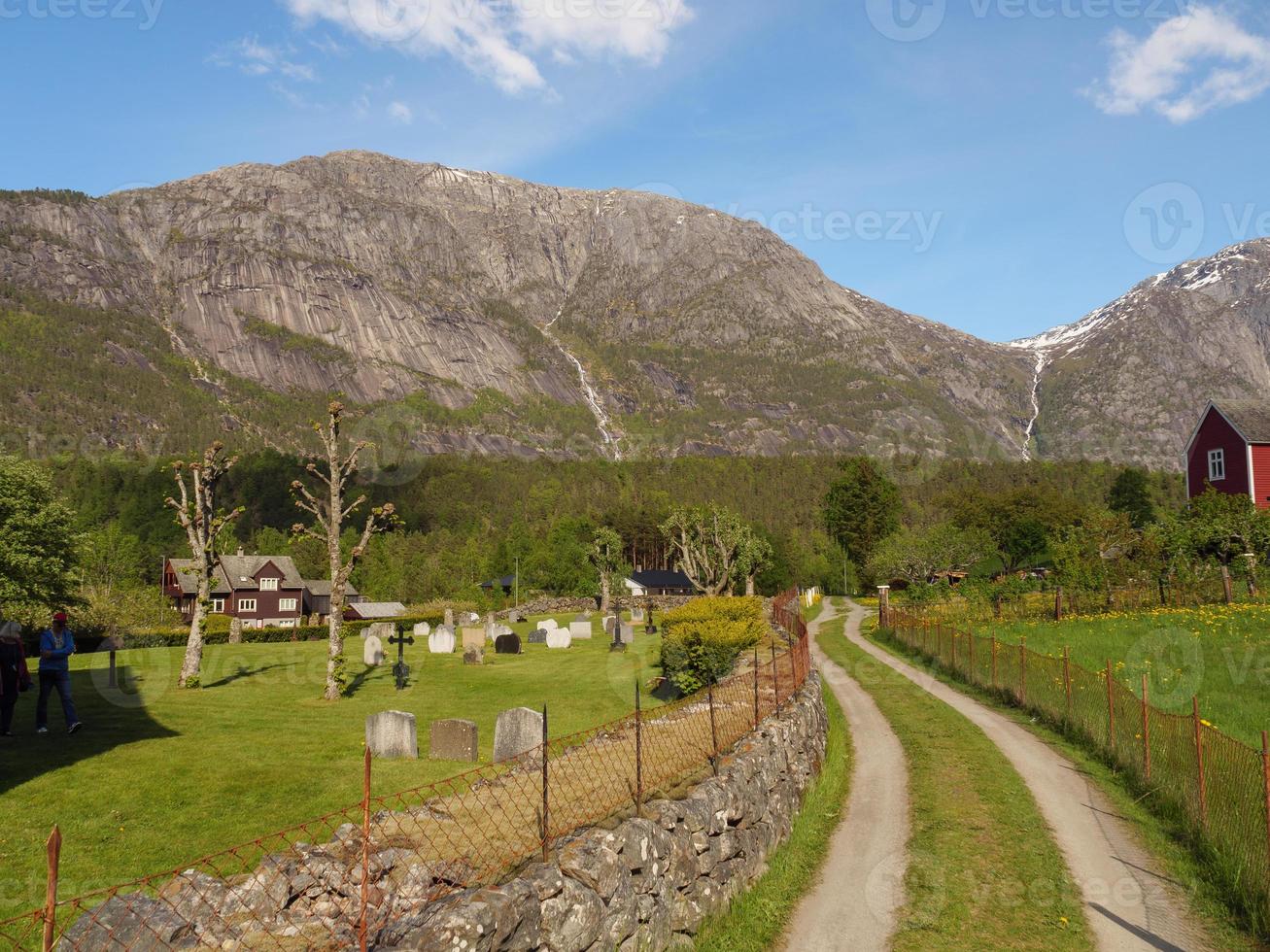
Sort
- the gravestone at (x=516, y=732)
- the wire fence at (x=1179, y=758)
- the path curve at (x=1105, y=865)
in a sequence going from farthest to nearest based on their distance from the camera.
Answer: the gravestone at (x=516, y=732), the wire fence at (x=1179, y=758), the path curve at (x=1105, y=865)

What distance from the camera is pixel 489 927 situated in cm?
608

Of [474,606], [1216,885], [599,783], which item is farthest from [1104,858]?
[474,606]

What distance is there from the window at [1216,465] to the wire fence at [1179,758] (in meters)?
39.9

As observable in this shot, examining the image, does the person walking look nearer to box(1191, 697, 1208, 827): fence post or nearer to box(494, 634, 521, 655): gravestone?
box(1191, 697, 1208, 827): fence post

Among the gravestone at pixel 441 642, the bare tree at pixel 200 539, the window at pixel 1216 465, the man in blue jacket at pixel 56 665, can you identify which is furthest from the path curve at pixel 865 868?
the window at pixel 1216 465

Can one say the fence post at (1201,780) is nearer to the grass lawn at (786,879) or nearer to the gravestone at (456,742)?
the grass lawn at (786,879)

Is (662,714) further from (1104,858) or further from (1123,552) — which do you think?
(1123,552)

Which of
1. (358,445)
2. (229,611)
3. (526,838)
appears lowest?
(229,611)

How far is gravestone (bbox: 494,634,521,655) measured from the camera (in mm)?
40750

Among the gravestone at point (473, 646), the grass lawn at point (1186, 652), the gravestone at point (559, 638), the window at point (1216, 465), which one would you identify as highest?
the window at point (1216, 465)

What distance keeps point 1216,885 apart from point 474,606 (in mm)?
69483

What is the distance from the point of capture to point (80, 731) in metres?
18.8

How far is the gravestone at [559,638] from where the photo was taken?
4356cm

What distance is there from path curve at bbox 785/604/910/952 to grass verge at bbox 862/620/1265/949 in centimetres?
334
